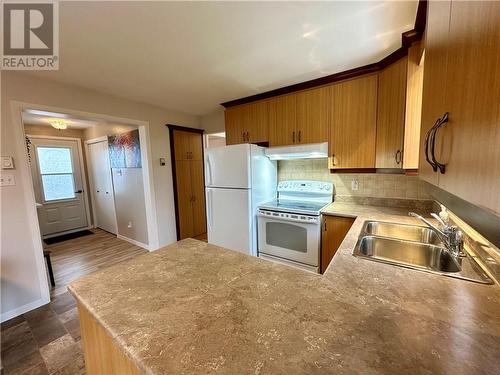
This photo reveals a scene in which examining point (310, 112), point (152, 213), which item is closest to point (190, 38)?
point (310, 112)

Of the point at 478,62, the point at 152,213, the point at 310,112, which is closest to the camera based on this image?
the point at 478,62

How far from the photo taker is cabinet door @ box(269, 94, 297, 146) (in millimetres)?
2492

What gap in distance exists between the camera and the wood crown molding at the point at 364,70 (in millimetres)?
1336

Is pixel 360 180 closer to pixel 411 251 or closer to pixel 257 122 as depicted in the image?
pixel 411 251

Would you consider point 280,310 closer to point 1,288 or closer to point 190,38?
point 190,38

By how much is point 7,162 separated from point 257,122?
2.60m

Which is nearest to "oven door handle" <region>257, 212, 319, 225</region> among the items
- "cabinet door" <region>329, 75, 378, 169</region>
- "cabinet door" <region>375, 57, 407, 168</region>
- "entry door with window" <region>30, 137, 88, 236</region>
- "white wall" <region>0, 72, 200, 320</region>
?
"cabinet door" <region>329, 75, 378, 169</region>

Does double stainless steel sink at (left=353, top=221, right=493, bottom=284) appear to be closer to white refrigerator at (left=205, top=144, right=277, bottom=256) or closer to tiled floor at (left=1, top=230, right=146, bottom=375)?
white refrigerator at (left=205, top=144, right=277, bottom=256)

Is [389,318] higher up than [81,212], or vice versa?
[389,318]

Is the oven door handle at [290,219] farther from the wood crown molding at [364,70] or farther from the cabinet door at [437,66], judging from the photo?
the wood crown molding at [364,70]

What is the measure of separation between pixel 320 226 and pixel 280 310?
160cm

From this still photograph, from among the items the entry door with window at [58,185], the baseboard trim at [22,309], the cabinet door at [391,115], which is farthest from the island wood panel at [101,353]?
the entry door with window at [58,185]

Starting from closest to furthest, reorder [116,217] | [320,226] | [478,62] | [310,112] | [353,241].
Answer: [478,62], [353,241], [320,226], [310,112], [116,217]

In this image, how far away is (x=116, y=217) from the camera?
4223 millimetres
